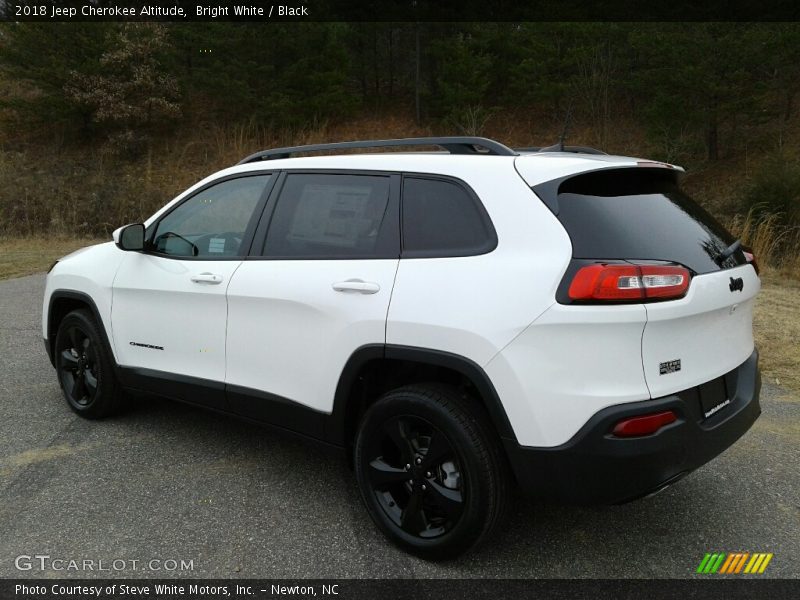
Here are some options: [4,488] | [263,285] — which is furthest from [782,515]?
[4,488]

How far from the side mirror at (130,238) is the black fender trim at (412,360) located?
5.70ft

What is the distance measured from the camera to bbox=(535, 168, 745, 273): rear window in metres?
2.45

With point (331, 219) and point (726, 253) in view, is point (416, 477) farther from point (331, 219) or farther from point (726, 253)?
point (726, 253)

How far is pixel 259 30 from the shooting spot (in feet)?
88.8

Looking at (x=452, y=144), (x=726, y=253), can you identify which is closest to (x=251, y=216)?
(x=452, y=144)

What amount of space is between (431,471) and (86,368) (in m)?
2.82

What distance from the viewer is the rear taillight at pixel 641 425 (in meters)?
2.32

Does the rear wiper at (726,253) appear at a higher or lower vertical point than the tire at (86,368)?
higher

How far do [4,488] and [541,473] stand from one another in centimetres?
280

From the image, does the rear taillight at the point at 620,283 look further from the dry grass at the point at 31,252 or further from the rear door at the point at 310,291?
the dry grass at the point at 31,252

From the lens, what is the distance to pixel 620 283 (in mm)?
2311

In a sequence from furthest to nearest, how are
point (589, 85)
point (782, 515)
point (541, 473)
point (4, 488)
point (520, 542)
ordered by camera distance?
point (589, 85)
point (4, 488)
point (782, 515)
point (520, 542)
point (541, 473)

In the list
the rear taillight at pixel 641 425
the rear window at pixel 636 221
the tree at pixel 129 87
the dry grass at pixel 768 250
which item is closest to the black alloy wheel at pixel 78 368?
the rear window at pixel 636 221

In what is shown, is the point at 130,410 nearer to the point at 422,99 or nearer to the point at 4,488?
the point at 4,488
